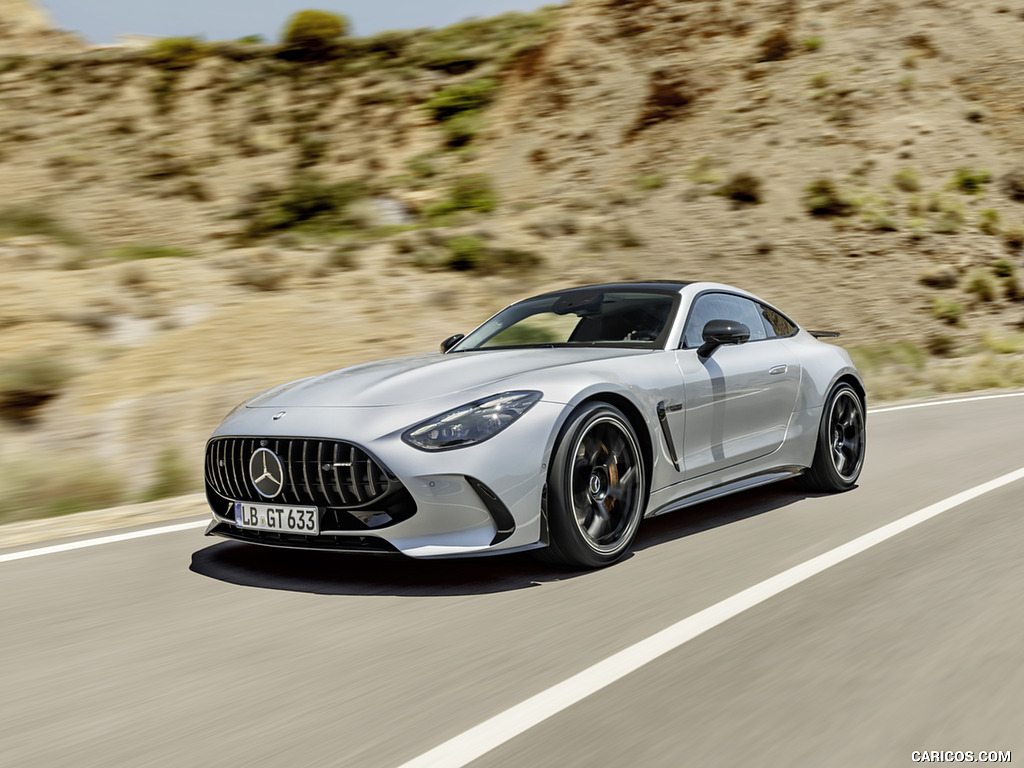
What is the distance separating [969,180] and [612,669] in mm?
29835

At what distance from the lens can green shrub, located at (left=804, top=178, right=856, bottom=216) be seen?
91.3ft

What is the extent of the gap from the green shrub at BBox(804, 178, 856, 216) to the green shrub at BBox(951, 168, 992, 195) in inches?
155

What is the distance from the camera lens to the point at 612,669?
3771 millimetres

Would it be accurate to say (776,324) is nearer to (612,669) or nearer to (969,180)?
(612,669)

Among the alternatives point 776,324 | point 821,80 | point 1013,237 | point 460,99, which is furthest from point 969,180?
point 776,324

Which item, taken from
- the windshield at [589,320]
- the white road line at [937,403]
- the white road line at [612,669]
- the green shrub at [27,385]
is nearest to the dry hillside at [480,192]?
the green shrub at [27,385]

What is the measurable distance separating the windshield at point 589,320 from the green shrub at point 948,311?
2049 centimetres

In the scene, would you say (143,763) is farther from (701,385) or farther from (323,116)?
(323,116)

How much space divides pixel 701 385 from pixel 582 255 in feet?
58.3

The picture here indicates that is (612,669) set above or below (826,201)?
below

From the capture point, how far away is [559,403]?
5.05 m

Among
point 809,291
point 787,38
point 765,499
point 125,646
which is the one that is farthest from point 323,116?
point 125,646

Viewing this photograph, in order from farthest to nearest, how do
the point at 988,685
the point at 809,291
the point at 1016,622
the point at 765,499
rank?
the point at 809,291 → the point at 765,499 → the point at 1016,622 → the point at 988,685

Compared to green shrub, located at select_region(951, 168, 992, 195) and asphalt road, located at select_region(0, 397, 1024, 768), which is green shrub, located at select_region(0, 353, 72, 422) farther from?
green shrub, located at select_region(951, 168, 992, 195)
